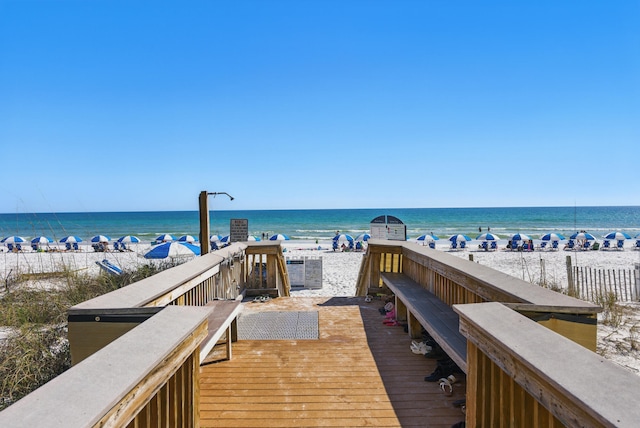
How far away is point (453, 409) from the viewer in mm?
2729

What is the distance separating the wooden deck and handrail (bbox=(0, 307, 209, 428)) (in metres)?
0.92

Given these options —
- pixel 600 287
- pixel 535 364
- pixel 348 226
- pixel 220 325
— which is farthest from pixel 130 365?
pixel 348 226

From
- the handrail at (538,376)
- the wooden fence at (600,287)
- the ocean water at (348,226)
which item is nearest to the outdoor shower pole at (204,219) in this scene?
the handrail at (538,376)

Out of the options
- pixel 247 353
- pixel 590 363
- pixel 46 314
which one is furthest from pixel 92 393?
pixel 46 314

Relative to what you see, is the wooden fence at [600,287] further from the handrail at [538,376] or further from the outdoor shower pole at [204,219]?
the outdoor shower pole at [204,219]

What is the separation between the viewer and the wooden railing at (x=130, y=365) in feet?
3.24

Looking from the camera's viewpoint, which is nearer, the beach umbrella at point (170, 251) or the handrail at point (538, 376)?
the handrail at point (538, 376)

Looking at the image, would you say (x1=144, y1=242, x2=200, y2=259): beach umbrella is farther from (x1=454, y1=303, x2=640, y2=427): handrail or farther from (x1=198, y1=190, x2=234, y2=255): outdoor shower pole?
(x1=454, y1=303, x2=640, y2=427): handrail

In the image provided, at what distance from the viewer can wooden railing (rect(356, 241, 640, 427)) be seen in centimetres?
108

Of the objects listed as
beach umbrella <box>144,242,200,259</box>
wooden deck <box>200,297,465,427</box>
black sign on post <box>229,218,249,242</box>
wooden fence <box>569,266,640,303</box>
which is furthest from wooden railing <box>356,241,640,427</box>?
beach umbrella <box>144,242,200,259</box>

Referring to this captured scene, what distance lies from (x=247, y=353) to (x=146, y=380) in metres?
2.62

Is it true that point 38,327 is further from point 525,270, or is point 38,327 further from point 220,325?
point 525,270

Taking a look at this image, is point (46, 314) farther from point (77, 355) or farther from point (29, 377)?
point (77, 355)

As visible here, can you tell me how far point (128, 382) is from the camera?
1.18m
